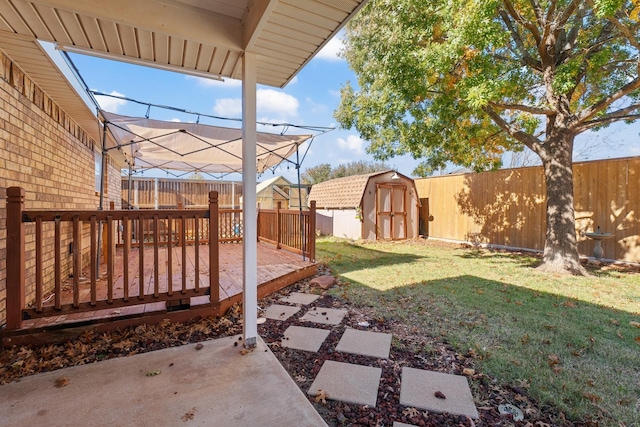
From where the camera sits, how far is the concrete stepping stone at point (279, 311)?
354 cm

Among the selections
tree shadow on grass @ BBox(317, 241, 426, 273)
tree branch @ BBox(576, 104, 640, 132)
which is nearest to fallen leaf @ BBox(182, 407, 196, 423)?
tree shadow on grass @ BBox(317, 241, 426, 273)

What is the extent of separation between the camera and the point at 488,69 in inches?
208

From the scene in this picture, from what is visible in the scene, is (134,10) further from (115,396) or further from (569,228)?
(569,228)

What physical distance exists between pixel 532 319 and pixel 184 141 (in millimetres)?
5902

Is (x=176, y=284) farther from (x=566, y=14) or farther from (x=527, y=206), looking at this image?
(x=527, y=206)

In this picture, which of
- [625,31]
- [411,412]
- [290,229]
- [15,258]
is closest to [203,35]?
[15,258]

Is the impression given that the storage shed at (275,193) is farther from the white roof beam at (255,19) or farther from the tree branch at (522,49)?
the white roof beam at (255,19)

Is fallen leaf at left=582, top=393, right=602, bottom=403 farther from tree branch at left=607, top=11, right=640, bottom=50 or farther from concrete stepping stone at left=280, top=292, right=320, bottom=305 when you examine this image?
tree branch at left=607, top=11, right=640, bottom=50

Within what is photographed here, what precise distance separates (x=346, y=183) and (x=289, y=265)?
7.15 metres

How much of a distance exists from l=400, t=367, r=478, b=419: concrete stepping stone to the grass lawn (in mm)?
375

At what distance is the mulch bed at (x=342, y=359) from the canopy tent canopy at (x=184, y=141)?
3.02 meters

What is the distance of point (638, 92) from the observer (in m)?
5.77

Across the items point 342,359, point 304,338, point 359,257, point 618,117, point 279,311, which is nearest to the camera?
point 342,359

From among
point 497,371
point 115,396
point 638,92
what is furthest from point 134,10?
point 638,92
